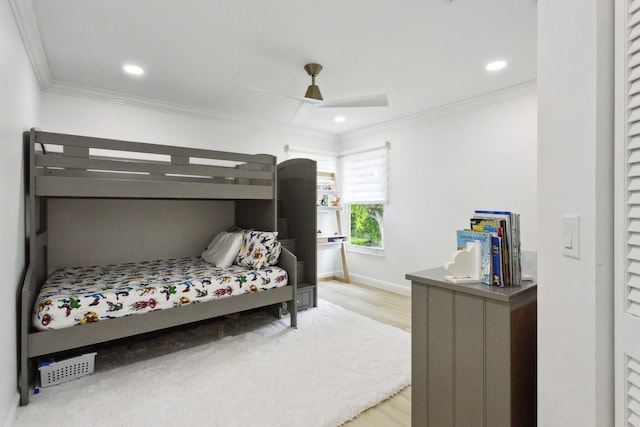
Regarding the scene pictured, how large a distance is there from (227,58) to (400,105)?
209cm

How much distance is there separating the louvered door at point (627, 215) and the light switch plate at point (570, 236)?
0.09 m

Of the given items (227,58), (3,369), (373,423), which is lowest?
(373,423)

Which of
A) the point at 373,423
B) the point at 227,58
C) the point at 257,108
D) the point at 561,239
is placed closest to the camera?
the point at 561,239

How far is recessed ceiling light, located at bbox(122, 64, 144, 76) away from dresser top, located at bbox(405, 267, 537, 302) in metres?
2.90

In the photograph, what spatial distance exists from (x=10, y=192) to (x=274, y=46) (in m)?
1.92

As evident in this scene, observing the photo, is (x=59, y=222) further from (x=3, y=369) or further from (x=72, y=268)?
(x=3, y=369)

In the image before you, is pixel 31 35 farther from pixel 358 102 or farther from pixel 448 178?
pixel 448 178

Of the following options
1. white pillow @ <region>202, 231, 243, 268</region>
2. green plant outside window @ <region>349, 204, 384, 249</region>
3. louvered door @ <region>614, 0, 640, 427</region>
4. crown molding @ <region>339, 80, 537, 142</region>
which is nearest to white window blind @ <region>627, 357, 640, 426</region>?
louvered door @ <region>614, 0, 640, 427</region>

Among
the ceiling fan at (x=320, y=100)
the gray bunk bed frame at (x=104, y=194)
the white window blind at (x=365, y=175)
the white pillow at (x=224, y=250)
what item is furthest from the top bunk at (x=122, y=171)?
the white window blind at (x=365, y=175)

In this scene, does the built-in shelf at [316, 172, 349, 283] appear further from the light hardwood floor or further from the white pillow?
the white pillow

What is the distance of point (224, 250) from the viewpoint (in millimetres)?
3195

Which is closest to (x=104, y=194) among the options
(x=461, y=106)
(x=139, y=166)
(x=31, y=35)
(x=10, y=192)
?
(x=139, y=166)

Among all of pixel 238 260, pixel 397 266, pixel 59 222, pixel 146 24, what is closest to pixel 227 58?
pixel 146 24

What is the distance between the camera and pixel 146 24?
2066 millimetres
